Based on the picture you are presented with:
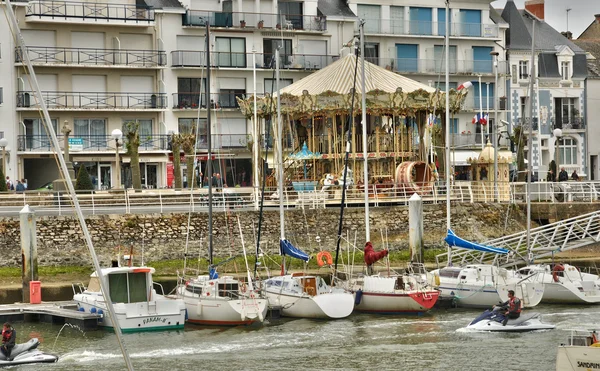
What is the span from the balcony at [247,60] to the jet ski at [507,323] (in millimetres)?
35982

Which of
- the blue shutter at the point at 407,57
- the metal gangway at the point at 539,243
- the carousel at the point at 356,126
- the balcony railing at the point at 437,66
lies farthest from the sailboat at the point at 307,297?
the blue shutter at the point at 407,57

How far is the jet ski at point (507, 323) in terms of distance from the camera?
130 ft

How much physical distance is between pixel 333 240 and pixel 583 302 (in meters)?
12.9

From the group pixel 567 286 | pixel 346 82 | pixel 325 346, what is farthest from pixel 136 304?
pixel 346 82

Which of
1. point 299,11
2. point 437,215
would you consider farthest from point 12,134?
point 437,215

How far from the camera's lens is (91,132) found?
2874 inches

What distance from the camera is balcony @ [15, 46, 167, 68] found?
7088cm

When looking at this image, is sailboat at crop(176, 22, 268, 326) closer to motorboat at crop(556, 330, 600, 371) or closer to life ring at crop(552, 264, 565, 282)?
life ring at crop(552, 264, 565, 282)

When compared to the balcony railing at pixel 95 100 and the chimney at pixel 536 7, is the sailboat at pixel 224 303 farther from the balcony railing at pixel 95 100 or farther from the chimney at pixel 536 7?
the chimney at pixel 536 7

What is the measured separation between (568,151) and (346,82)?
3021 centimetres

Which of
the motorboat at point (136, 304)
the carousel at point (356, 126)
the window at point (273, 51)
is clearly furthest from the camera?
the window at point (273, 51)

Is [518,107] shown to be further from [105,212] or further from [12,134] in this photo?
[105,212]

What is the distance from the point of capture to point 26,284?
44.3 meters

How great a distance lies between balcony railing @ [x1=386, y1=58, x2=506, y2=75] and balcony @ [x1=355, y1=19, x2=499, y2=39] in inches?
68.4
